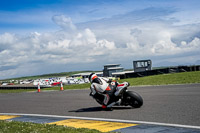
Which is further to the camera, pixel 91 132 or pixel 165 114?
pixel 165 114

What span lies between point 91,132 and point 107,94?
12.6ft

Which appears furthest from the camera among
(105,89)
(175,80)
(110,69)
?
→ (110,69)

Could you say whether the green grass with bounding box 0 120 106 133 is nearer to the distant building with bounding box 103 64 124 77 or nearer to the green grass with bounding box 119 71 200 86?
the green grass with bounding box 119 71 200 86

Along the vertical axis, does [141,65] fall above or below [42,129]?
above

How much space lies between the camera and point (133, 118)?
793 centimetres

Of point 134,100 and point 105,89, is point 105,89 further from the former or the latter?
point 134,100

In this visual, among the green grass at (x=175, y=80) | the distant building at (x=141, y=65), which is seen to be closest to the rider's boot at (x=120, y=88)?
the green grass at (x=175, y=80)

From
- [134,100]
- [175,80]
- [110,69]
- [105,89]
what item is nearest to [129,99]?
[134,100]

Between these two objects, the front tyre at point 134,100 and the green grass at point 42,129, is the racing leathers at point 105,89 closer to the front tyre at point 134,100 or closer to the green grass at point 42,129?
the front tyre at point 134,100

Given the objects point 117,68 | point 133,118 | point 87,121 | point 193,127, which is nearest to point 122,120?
point 133,118

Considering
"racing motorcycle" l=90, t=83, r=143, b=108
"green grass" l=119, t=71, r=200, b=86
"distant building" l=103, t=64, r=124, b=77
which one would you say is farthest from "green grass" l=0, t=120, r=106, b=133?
"distant building" l=103, t=64, r=124, b=77

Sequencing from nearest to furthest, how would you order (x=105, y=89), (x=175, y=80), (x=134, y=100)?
(x=134, y=100) → (x=105, y=89) → (x=175, y=80)

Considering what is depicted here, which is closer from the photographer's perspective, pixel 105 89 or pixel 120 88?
pixel 120 88

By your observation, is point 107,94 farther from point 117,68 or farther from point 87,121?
point 117,68
